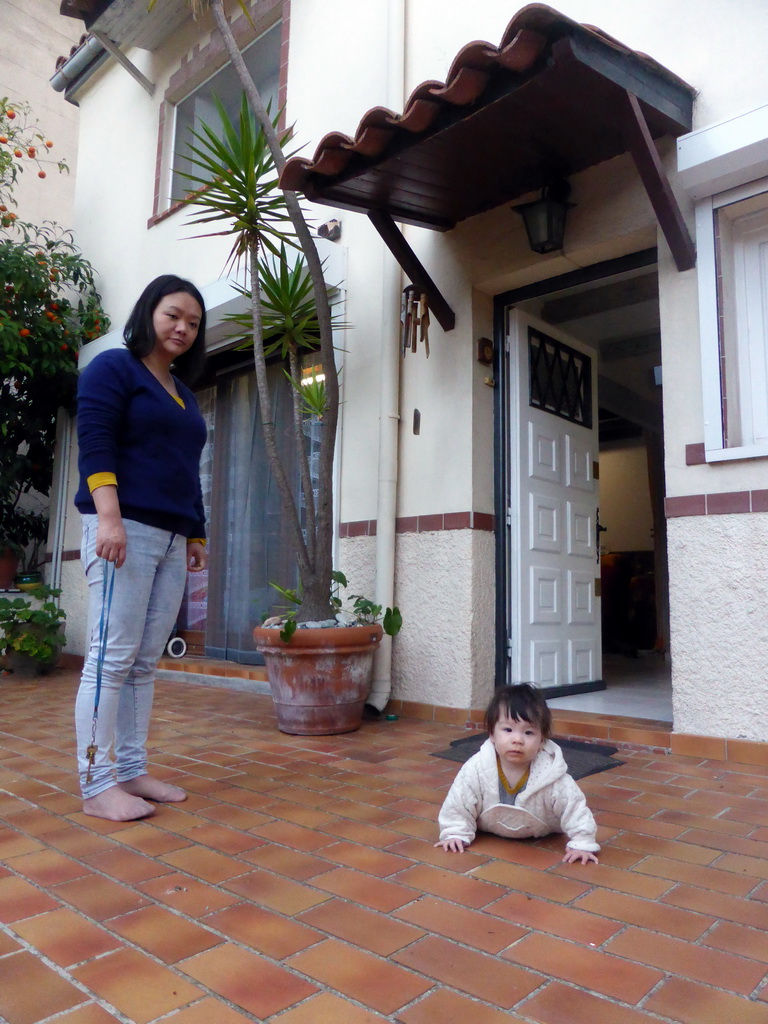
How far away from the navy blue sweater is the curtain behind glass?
2.75m

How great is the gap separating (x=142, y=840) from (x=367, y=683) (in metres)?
1.81

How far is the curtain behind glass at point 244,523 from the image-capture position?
5.48 m

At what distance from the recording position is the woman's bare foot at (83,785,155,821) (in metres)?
2.29

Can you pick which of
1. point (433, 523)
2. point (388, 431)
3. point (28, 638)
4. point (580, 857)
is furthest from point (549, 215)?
point (28, 638)

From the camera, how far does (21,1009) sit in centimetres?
127

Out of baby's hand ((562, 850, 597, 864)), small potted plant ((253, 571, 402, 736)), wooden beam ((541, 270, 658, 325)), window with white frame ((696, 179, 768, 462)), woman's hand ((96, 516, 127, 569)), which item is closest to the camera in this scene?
baby's hand ((562, 850, 597, 864))

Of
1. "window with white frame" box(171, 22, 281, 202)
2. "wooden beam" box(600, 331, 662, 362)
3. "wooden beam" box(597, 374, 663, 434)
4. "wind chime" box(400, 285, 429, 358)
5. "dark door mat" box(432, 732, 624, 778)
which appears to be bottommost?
"dark door mat" box(432, 732, 624, 778)

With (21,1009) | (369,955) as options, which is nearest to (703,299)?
(369,955)

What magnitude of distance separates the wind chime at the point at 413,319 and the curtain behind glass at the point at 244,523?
142cm

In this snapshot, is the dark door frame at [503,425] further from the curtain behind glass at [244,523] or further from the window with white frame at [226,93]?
the window with white frame at [226,93]

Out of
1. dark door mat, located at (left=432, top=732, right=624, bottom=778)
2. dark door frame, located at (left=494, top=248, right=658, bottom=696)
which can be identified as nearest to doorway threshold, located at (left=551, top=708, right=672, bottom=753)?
dark door mat, located at (left=432, top=732, right=624, bottom=778)

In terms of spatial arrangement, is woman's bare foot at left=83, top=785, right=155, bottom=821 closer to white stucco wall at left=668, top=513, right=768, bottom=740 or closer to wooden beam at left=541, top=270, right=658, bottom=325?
white stucco wall at left=668, top=513, right=768, bottom=740

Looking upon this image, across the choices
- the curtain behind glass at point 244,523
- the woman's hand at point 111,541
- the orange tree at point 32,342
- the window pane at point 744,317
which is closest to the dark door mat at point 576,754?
the window pane at point 744,317

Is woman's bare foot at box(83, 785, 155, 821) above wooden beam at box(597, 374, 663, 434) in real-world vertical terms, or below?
below
